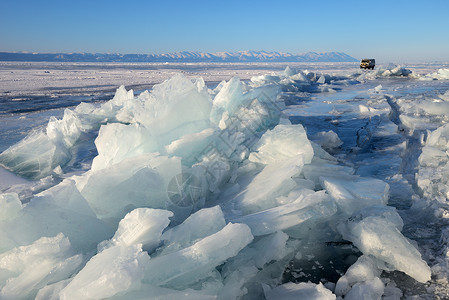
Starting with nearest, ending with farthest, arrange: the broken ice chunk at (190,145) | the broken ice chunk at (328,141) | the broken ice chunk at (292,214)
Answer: the broken ice chunk at (292,214)
the broken ice chunk at (190,145)
the broken ice chunk at (328,141)

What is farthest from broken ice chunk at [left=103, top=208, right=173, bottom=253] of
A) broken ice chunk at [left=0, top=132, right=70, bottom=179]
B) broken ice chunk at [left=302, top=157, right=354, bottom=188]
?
broken ice chunk at [left=0, top=132, right=70, bottom=179]

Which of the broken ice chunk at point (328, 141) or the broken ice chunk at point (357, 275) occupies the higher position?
the broken ice chunk at point (328, 141)

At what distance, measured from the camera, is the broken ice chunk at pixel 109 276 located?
1151 millimetres

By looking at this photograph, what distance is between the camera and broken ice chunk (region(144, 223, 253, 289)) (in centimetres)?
140

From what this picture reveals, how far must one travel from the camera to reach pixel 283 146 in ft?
8.90

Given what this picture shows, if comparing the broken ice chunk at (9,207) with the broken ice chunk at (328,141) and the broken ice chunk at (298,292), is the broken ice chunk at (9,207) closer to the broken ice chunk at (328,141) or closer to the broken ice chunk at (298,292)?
the broken ice chunk at (298,292)

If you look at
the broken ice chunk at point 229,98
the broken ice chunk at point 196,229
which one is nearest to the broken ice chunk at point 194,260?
the broken ice chunk at point 196,229

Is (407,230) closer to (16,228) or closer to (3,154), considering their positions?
(16,228)

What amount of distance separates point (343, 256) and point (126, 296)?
1248 mm

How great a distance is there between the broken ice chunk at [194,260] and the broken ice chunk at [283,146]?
1.25 metres

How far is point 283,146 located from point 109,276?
188cm

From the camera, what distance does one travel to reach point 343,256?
1.86 meters

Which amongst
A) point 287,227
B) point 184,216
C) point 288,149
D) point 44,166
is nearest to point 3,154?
point 44,166

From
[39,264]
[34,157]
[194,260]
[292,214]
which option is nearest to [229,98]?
[34,157]
